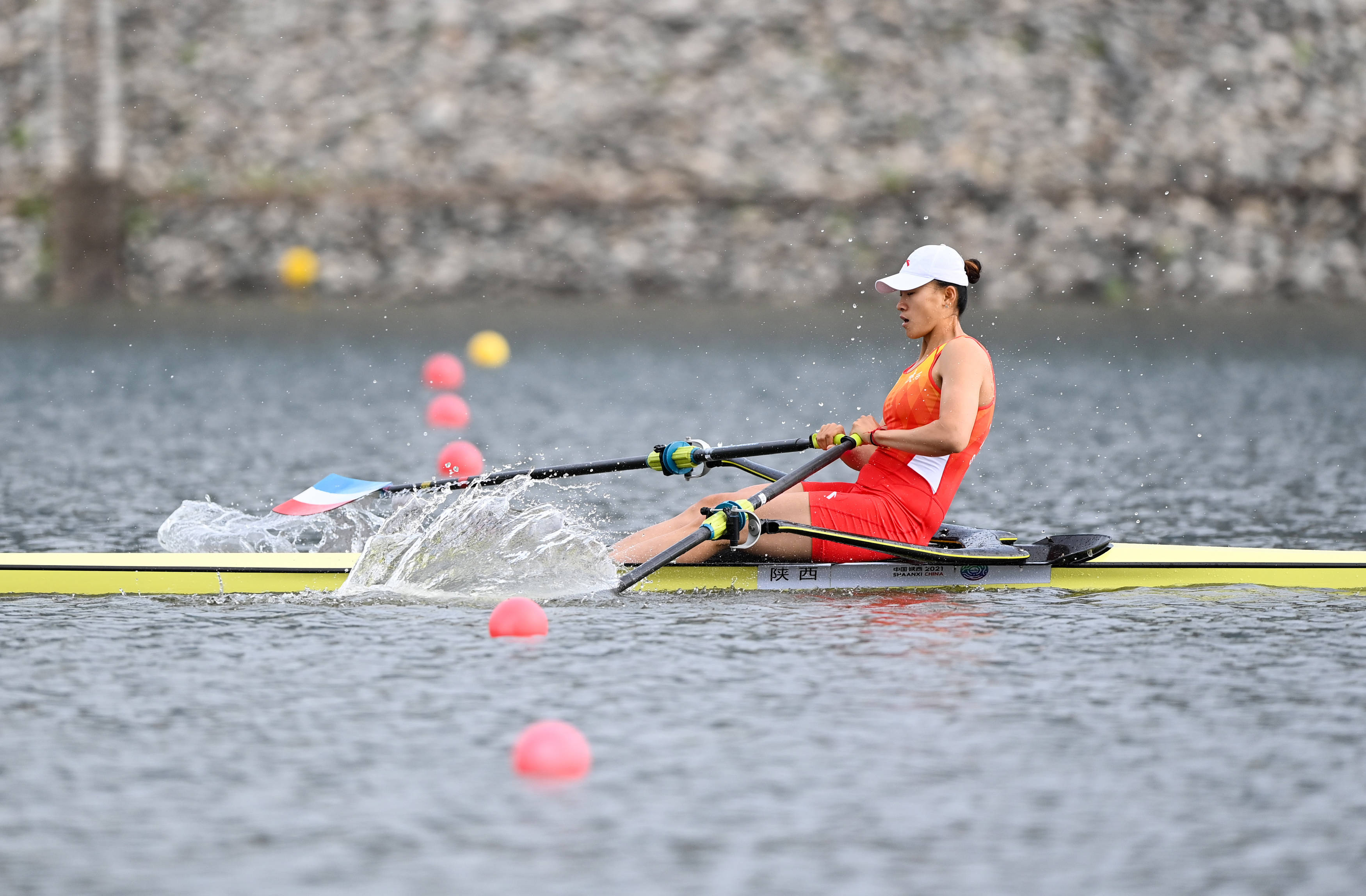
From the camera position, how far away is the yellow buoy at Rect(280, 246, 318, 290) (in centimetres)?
2877

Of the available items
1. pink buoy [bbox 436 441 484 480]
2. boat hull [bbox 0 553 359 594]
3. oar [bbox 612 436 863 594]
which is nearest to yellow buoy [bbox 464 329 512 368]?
pink buoy [bbox 436 441 484 480]

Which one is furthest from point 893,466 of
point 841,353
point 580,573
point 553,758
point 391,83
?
point 391,83

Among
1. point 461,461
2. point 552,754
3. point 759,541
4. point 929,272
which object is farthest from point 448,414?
point 552,754

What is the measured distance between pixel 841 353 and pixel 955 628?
48.1ft

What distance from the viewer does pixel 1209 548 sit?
8.63 metres

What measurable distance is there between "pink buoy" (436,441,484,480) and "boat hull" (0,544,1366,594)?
442cm

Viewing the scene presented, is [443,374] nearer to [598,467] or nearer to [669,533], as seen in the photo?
[598,467]

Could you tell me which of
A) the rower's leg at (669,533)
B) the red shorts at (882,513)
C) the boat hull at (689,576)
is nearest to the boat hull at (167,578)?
the boat hull at (689,576)

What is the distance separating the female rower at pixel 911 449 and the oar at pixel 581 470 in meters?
0.23

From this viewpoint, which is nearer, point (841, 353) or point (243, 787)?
point (243, 787)

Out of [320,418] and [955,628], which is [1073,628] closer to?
[955,628]

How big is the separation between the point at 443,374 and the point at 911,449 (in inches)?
415

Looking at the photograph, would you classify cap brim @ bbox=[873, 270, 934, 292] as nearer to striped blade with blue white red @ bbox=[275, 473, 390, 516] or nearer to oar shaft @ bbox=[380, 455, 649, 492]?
oar shaft @ bbox=[380, 455, 649, 492]

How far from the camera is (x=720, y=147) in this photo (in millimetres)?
29266
